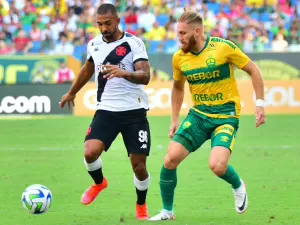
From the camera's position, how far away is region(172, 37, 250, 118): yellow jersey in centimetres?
832

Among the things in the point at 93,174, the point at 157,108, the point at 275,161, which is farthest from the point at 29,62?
the point at 93,174

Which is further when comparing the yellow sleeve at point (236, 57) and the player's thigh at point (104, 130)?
the player's thigh at point (104, 130)

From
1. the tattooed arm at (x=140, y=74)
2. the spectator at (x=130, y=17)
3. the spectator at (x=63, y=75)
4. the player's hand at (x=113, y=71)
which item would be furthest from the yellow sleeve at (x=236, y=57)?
the spectator at (x=130, y=17)

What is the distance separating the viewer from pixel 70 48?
2717cm

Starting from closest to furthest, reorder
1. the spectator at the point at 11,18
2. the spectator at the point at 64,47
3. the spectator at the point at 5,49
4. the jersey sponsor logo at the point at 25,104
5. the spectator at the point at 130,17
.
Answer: the jersey sponsor logo at the point at 25,104 < the spectator at the point at 5,49 < the spectator at the point at 64,47 < the spectator at the point at 130,17 < the spectator at the point at 11,18

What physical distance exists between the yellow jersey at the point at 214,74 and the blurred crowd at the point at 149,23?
57.5ft

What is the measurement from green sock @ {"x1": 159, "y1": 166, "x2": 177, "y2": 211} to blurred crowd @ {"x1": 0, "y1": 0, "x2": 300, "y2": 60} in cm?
1783

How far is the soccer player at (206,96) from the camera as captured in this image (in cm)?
824

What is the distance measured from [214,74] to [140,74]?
0.78m

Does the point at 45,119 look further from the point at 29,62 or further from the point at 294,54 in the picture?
the point at 294,54

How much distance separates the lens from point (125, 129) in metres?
8.84

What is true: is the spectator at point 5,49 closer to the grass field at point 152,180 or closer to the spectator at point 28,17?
the spectator at point 28,17

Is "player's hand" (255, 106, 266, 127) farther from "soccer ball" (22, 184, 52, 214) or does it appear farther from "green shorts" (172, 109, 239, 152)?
"soccer ball" (22, 184, 52, 214)

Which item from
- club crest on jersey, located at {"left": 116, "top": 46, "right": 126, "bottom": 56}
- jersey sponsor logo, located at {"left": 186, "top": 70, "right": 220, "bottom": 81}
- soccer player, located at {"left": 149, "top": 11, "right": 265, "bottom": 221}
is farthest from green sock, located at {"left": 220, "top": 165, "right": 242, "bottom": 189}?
club crest on jersey, located at {"left": 116, "top": 46, "right": 126, "bottom": 56}
